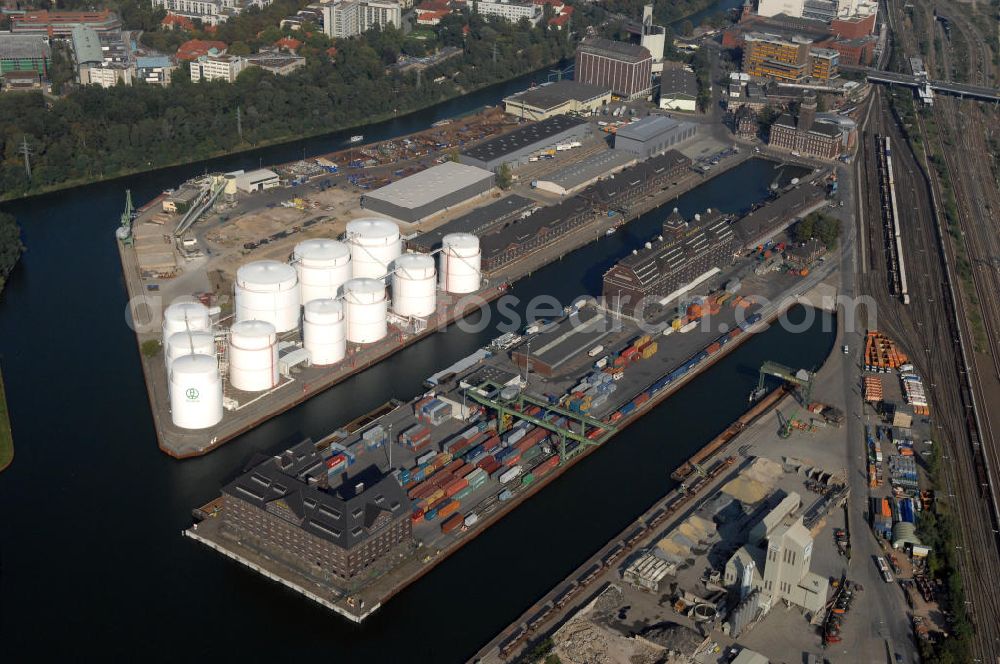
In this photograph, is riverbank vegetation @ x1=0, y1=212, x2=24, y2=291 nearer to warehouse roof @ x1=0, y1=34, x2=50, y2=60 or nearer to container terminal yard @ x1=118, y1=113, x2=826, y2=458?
container terminal yard @ x1=118, y1=113, x2=826, y2=458

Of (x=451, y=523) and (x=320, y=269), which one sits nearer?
(x=451, y=523)

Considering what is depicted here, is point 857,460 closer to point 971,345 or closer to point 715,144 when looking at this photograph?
point 971,345

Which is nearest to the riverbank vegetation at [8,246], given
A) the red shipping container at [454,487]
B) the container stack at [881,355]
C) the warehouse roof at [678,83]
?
the red shipping container at [454,487]

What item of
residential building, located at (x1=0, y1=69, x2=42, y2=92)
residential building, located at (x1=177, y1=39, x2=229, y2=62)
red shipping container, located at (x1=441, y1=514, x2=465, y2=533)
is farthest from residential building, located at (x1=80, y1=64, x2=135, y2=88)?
red shipping container, located at (x1=441, y1=514, x2=465, y2=533)

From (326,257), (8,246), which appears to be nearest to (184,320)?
(326,257)

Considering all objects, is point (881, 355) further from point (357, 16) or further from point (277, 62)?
point (357, 16)

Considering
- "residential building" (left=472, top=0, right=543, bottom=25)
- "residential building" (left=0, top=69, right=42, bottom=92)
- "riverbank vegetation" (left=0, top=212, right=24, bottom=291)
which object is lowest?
"riverbank vegetation" (left=0, top=212, right=24, bottom=291)
